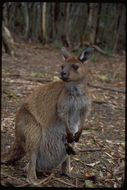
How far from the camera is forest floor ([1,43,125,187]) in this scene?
4.65 m

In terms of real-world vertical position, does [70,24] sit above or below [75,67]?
below

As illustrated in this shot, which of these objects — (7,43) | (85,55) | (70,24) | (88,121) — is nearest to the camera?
(85,55)

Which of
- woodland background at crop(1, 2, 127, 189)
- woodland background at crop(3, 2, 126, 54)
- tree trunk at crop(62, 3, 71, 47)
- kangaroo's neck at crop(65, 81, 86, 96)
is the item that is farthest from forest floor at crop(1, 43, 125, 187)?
woodland background at crop(3, 2, 126, 54)

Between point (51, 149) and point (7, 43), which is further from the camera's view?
point (7, 43)

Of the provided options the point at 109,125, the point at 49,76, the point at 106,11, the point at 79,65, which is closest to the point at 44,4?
the point at 106,11

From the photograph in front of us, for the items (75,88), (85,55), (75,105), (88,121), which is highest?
(85,55)

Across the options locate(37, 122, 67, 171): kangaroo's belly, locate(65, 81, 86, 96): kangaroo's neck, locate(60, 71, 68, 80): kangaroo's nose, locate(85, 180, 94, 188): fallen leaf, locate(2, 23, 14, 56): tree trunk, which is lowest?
locate(2, 23, 14, 56): tree trunk

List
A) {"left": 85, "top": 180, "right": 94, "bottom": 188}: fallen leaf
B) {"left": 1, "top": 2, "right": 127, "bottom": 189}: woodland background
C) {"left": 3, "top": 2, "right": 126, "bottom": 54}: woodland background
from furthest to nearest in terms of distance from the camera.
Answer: {"left": 3, "top": 2, "right": 126, "bottom": 54}: woodland background, {"left": 1, "top": 2, "right": 127, "bottom": 189}: woodland background, {"left": 85, "top": 180, "right": 94, "bottom": 188}: fallen leaf

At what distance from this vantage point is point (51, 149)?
4.66 meters

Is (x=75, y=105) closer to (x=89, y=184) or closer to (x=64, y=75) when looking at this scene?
(x=64, y=75)

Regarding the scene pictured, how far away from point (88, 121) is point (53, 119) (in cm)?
287

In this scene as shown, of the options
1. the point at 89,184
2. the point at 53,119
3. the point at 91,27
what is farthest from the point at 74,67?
the point at 91,27

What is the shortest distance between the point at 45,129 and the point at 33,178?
51cm

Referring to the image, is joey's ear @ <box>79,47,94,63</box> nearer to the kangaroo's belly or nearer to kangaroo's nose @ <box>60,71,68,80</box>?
kangaroo's nose @ <box>60,71,68,80</box>
